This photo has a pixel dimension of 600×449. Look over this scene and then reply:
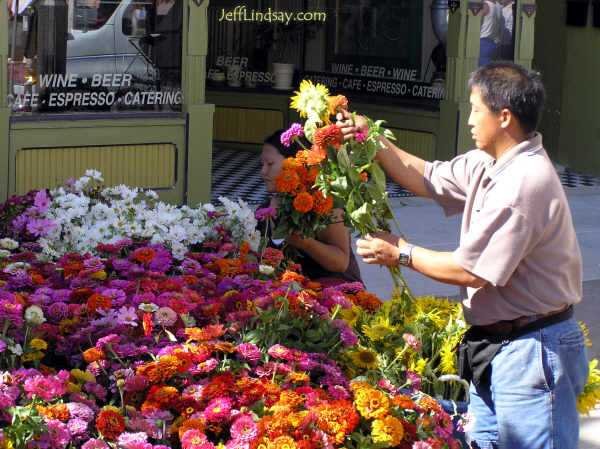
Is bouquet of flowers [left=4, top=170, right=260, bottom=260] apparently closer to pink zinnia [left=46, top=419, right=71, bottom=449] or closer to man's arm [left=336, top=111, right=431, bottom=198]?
man's arm [left=336, top=111, right=431, bottom=198]

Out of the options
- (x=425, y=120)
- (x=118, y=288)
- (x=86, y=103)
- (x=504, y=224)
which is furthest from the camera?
(x=425, y=120)

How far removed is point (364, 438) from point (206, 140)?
6238 millimetres

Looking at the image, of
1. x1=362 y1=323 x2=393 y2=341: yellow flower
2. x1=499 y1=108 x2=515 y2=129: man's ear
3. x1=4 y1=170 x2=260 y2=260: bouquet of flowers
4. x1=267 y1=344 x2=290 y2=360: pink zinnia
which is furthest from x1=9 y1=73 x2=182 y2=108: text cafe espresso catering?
x1=499 y1=108 x2=515 y2=129: man's ear

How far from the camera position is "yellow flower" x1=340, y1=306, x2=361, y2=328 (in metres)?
3.62

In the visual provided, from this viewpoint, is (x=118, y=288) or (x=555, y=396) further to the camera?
(x=118, y=288)

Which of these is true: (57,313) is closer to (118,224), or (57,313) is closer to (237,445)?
(237,445)

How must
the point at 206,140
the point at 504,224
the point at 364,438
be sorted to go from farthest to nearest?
the point at 206,140 → the point at 504,224 → the point at 364,438

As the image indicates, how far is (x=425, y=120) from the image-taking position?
424 inches

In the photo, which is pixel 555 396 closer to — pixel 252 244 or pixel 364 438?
pixel 364 438

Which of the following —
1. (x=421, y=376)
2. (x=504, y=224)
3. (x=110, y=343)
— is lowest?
(x=421, y=376)

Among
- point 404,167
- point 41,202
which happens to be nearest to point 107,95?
point 41,202

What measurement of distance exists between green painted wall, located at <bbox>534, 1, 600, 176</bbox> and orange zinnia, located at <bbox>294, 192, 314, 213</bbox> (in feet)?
29.8

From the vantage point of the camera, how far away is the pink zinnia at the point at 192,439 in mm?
2387

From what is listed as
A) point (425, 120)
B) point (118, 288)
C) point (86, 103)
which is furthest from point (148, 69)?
point (118, 288)
